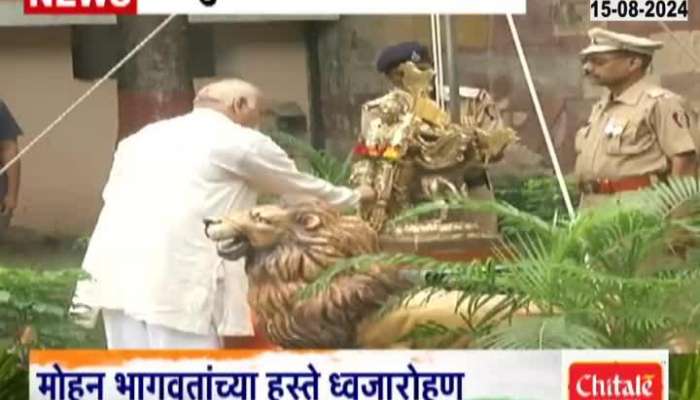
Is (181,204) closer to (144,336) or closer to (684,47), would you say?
(144,336)

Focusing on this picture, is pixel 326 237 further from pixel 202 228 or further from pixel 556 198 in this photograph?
pixel 556 198

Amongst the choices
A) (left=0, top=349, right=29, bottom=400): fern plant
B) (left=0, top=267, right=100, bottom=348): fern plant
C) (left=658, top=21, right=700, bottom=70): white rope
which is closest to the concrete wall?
(left=658, top=21, right=700, bottom=70): white rope

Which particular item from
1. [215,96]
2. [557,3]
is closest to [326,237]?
[215,96]

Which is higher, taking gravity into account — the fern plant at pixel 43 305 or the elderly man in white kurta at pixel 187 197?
the elderly man in white kurta at pixel 187 197

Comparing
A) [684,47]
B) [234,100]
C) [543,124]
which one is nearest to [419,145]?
[543,124]

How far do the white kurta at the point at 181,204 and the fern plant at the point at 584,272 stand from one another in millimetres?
260

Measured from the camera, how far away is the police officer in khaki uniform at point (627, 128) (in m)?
4.25

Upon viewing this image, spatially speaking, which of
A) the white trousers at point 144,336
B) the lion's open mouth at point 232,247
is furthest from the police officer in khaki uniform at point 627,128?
the white trousers at point 144,336

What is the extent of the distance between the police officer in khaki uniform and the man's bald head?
32.1 inches

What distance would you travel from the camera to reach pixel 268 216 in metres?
4.24

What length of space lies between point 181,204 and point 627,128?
113 cm

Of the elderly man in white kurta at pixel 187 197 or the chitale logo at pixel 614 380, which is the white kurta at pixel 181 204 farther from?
the chitale logo at pixel 614 380

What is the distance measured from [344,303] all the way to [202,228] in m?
0.41

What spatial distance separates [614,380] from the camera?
14.2ft
